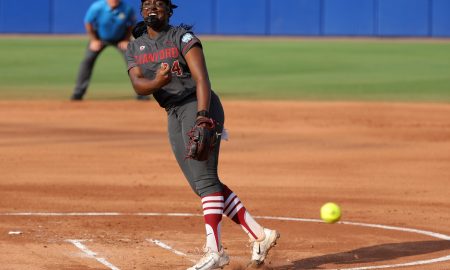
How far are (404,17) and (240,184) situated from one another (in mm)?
28990

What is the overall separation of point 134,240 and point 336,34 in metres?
32.8

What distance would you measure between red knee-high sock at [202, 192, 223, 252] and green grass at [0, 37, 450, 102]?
1351 cm

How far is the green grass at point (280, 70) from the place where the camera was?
72.4ft

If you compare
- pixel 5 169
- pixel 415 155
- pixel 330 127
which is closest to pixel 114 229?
pixel 5 169

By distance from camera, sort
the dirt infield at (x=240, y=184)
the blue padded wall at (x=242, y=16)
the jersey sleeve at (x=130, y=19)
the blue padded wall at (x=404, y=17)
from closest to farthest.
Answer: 1. the dirt infield at (x=240, y=184)
2. the jersey sleeve at (x=130, y=19)
3. the blue padded wall at (x=404, y=17)
4. the blue padded wall at (x=242, y=16)

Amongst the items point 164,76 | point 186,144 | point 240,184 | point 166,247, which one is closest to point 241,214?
point 186,144

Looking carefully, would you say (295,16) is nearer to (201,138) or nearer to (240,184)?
(240,184)

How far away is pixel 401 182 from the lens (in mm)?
12086

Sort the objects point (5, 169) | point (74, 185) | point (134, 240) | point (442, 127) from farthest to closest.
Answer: point (442, 127), point (5, 169), point (74, 185), point (134, 240)

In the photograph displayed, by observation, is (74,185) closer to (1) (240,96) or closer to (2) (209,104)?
(2) (209,104)

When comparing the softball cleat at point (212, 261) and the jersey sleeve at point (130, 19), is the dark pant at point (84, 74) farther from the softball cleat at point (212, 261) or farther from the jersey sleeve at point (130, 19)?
the softball cleat at point (212, 261)

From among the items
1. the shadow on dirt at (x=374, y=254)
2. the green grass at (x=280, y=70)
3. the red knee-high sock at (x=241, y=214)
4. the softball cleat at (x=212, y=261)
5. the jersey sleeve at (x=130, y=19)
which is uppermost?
the jersey sleeve at (x=130, y=19)

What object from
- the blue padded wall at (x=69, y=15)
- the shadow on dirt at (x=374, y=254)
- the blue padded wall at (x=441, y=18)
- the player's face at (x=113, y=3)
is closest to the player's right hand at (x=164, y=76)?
the shadow on dirt at (x=374, y=254)

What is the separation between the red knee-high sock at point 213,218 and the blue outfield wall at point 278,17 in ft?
105
